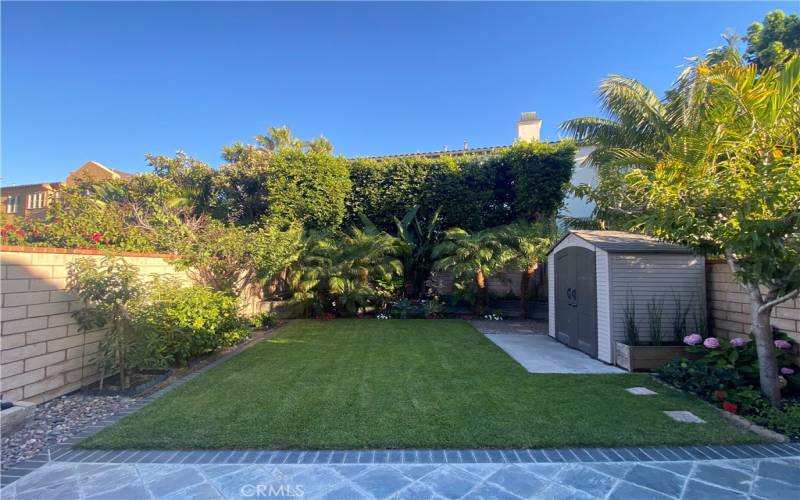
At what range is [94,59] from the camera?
784 cm

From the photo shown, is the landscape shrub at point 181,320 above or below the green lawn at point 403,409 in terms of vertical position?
above

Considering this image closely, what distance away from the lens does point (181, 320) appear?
229 inches

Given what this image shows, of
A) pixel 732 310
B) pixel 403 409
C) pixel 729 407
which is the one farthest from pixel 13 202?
pixel 732 310

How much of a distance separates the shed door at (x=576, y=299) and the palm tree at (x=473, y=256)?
2665 mm

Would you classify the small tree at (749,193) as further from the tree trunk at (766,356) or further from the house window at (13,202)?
the house window at (13,202)

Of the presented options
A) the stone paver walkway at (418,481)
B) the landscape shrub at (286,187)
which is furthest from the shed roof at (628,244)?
the landscape shrub at (286,187)

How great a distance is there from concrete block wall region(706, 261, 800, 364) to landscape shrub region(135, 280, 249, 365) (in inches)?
317

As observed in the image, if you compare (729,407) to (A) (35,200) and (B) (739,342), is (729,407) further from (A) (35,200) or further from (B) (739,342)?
(A) (35,200)

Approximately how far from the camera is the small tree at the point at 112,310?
4.89m

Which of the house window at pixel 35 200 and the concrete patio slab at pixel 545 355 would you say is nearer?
the concrete patio slab at pixel 545 355

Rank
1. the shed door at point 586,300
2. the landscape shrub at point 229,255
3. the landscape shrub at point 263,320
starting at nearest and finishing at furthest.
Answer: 1. the shed door at point 586,300
2. the landscape shrub at point 229,255
3. the landscape shrub at point 263,320

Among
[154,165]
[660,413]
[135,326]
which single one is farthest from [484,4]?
[154,165]

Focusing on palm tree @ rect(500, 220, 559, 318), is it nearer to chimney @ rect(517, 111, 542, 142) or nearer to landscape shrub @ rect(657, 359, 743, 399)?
landscape shrub @ rect(657, 359, 743, 399)

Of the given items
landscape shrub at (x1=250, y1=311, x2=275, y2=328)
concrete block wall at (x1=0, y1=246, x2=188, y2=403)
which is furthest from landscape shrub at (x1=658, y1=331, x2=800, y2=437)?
landscape shrub at (x1=250, y1=311, x2=275, y2=328)
